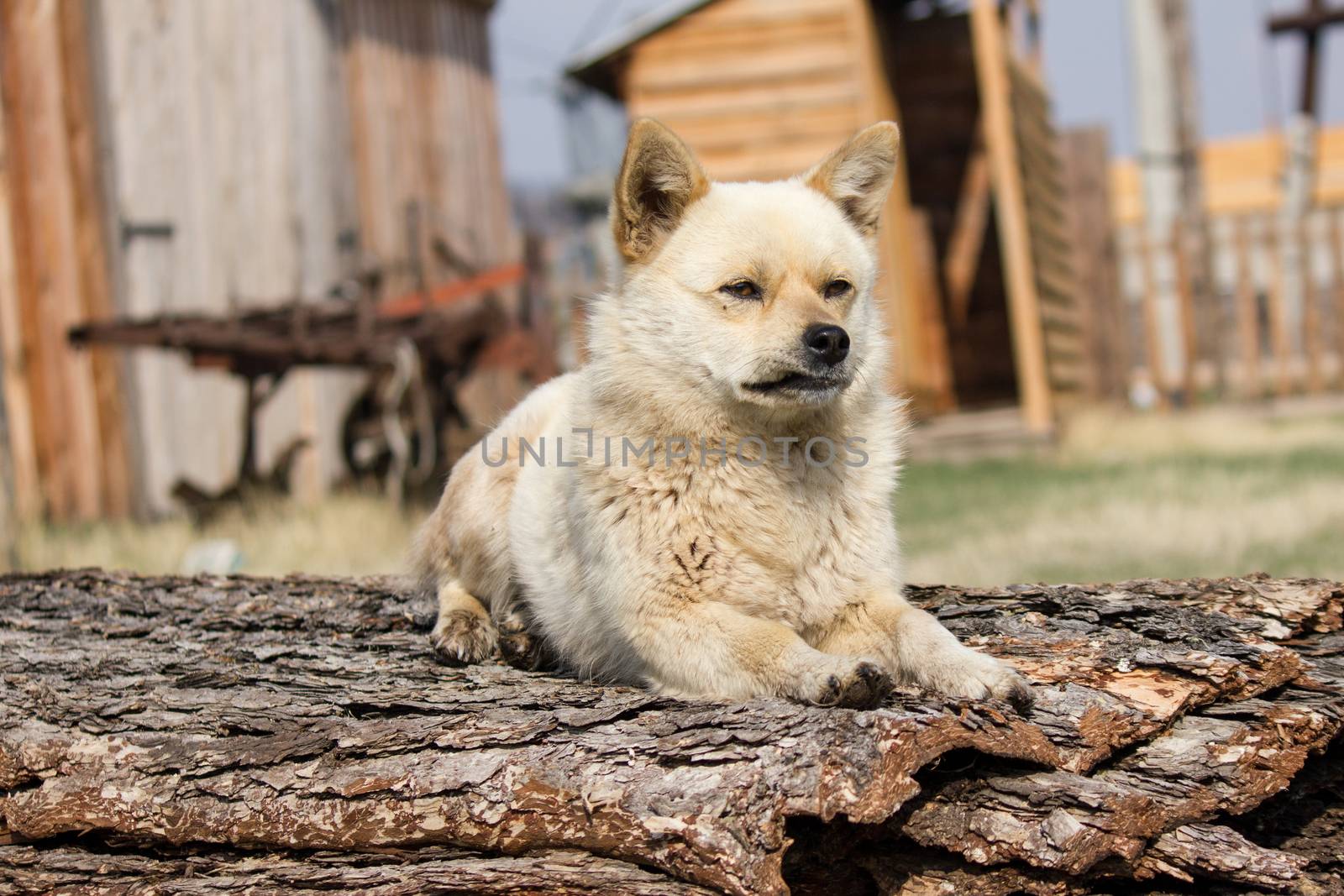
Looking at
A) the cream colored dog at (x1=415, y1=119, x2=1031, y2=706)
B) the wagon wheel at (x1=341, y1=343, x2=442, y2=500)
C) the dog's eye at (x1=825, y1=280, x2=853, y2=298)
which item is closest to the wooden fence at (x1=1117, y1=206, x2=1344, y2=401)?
the wagon wheel at (x1=341, y1=343, x2=442, y2=500)

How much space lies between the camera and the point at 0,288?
7.70m

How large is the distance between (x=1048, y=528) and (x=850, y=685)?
468 cm

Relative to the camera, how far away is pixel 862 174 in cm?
295

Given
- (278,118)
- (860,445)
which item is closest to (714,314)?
(860,445)

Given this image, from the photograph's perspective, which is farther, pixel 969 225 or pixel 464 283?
pixel 969 225

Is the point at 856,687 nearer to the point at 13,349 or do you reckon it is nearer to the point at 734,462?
the point at 734,462

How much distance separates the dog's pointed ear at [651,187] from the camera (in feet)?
8.71

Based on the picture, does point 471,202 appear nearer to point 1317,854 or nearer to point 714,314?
point 714,314

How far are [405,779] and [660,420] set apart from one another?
94cm

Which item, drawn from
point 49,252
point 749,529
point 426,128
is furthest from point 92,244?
point 749,529

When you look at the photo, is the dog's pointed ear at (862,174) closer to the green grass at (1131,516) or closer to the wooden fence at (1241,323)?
the green grass at (1131,516)

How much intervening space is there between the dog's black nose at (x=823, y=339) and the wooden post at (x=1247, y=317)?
36.4 ft

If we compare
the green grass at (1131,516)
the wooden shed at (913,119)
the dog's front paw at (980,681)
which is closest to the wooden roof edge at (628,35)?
the wooden shed at (913,119)

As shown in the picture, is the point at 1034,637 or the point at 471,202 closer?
the point at 1034,637
